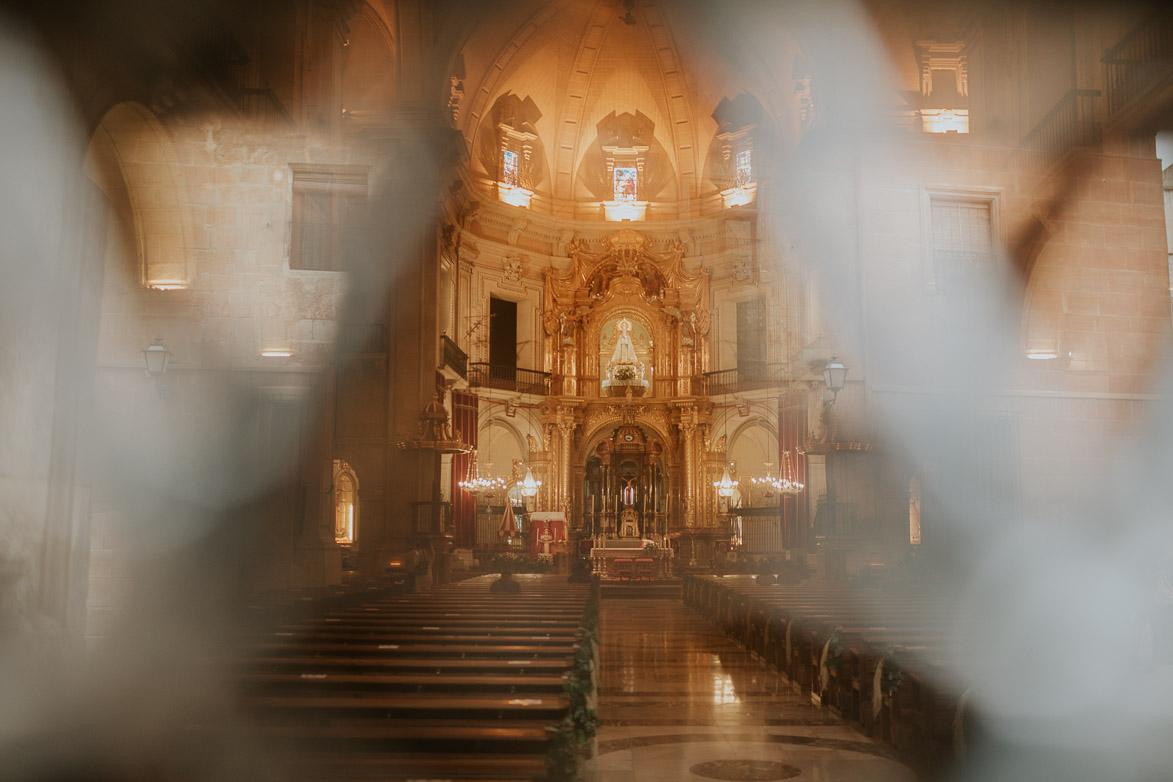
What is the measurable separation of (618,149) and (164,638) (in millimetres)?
25441

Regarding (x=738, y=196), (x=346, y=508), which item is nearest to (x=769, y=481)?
(x=738, y=196)

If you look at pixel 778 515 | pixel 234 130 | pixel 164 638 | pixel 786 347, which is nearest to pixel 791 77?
pixel 786 347

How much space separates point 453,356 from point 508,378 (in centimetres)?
505

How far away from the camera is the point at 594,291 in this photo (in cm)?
2962

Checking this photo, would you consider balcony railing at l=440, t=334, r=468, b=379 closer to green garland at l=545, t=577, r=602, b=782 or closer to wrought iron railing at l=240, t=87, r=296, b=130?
wrought iron railing at l=240, t=87, r=296, b=130

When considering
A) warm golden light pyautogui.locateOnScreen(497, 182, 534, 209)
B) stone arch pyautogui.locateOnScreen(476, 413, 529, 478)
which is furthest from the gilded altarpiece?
warm golden light pyautogui.locateOnScreen(497, 182, 534, 209)

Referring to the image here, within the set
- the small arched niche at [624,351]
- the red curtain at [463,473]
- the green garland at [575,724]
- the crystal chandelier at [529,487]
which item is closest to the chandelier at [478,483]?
the red curtain at [463,473]

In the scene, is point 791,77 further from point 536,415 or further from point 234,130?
point 234,130

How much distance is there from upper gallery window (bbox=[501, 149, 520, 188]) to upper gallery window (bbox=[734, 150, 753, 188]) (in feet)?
21.7

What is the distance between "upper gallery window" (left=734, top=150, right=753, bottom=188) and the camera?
28484 millimetres

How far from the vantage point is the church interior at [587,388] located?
15.0ft

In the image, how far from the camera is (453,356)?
23.8m

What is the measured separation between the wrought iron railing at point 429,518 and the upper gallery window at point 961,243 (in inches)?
352

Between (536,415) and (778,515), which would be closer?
(778,515)
